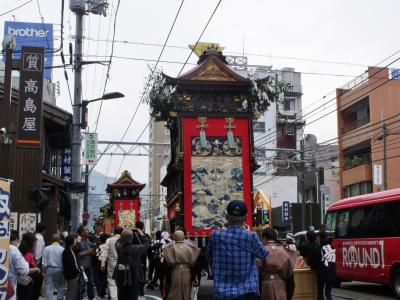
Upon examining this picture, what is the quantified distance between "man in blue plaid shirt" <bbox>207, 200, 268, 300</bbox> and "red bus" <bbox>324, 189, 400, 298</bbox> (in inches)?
442

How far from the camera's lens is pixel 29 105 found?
56.5ft

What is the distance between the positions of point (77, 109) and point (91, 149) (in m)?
5.31

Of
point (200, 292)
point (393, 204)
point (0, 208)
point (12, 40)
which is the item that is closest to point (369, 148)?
point (393, 204)

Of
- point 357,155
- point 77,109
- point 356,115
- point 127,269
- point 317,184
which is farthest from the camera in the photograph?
point 317,184

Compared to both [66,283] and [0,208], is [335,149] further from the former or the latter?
[0,208]

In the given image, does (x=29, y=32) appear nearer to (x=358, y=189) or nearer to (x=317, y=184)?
(x=317, y=184)

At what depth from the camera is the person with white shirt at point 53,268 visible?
11.5m

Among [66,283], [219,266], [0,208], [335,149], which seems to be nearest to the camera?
[219,266]

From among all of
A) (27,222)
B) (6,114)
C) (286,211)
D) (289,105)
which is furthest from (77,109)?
(289,105)

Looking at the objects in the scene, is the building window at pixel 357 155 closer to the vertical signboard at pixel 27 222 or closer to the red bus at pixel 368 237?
the red bus at pixel 368 237

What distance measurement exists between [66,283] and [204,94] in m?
6.15

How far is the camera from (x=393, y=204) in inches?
631

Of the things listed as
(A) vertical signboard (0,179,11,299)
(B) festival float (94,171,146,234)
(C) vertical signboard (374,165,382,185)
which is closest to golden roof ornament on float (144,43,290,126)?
(A) vertical signboard (0,179,11,299)

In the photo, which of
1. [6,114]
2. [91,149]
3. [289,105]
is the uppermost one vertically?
[289,105]
